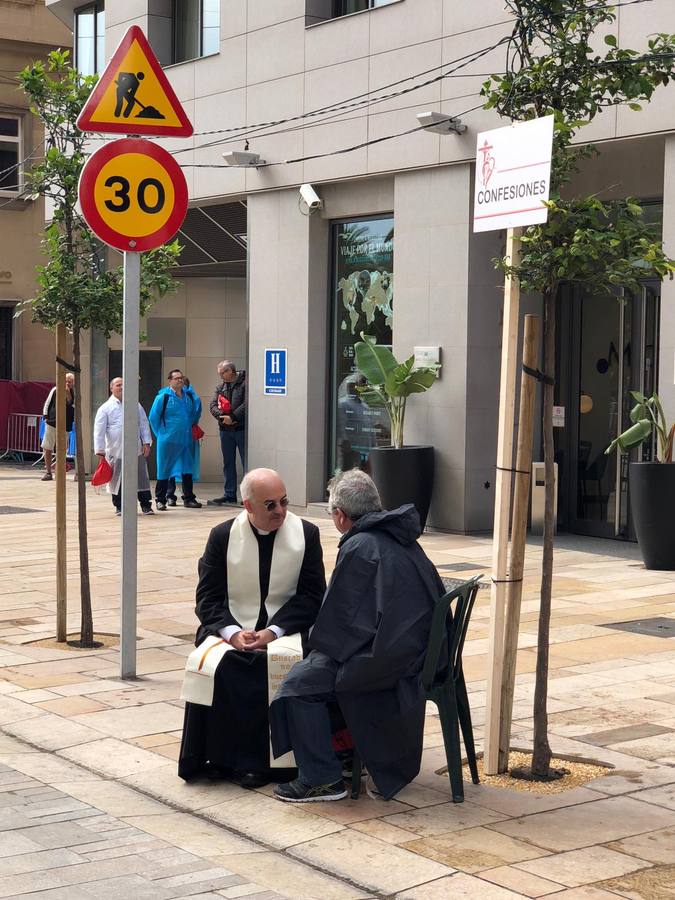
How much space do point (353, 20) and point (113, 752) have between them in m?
11.1

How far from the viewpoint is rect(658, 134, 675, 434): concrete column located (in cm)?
1228

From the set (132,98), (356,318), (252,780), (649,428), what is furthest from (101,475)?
(252,780)

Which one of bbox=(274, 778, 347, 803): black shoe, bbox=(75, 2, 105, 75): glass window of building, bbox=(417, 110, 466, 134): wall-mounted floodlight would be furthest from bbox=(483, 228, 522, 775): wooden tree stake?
bbox=(75, 2, 105, 75): glass window of building

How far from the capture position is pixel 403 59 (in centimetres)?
1495

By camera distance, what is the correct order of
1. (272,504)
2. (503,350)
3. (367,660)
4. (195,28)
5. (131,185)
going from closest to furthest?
(367,660) → (503,350) → (272,504) → (131,185) → (195,28)

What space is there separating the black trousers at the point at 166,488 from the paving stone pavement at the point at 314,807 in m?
7.88

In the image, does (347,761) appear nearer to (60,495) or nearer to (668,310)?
(60,495)

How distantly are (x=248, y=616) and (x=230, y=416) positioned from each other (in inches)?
466

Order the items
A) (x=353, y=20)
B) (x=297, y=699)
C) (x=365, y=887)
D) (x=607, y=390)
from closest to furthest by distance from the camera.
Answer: (x=365, y=887)
(x=297, y=699)
(x=607, y=390)
(x=353, y=20)

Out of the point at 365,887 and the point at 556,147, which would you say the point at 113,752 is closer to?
the point at 365,887

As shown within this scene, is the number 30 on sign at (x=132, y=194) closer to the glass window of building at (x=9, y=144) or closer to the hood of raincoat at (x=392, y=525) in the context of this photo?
the hood of raincoat at (x=392, y=525)

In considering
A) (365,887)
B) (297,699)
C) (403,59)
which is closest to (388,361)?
(403,59)

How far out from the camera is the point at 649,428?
12070 mm


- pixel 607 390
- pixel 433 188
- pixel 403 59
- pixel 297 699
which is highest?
pixel 403 59
